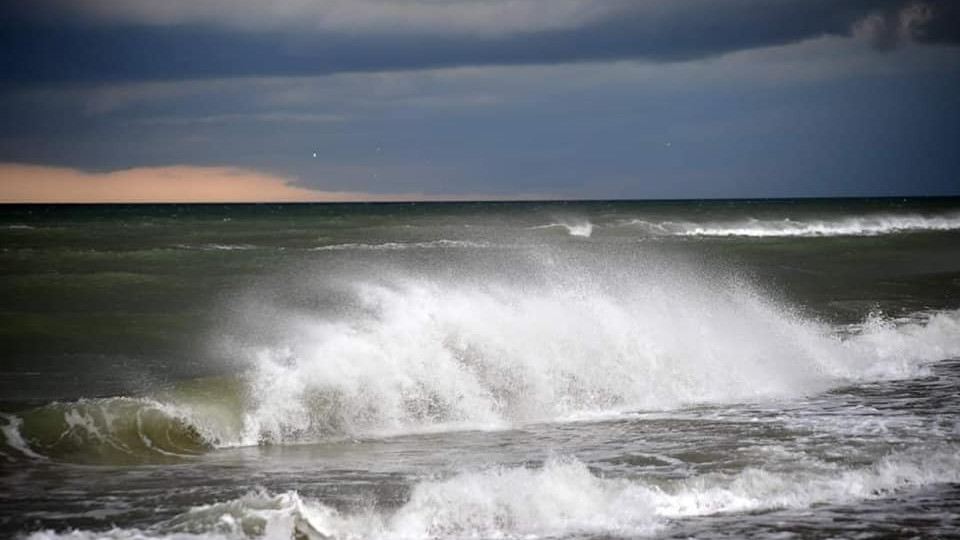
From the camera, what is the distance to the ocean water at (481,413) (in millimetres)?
7582

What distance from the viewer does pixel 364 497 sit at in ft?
26.3

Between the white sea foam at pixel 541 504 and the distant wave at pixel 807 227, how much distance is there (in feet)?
150

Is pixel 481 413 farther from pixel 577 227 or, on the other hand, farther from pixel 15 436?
pixel 577 227

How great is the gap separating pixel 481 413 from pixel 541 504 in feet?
13.4

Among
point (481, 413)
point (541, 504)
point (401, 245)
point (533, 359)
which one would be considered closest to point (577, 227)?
point (401, 245)

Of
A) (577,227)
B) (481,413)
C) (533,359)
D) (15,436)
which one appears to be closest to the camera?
(15,436)

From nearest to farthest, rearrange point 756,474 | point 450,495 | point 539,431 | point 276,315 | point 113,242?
point 450,495
point 756,474
point 539,431
point 276,315
point 113,242

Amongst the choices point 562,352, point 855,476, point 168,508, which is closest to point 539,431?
point 562,352

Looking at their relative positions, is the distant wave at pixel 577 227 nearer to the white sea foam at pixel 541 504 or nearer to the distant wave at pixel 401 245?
the distant wave at pixel 401 245

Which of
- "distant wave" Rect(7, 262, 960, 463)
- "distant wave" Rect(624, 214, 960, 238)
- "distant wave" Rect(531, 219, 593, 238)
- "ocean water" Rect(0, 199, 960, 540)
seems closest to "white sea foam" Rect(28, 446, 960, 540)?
"ocean water" Rect(0, 199, 960, 540)

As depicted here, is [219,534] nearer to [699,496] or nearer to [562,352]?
[699,496]

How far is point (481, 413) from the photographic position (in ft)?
38.4

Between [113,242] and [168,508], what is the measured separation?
37.3m

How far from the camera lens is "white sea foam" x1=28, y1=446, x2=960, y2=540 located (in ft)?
23.6
